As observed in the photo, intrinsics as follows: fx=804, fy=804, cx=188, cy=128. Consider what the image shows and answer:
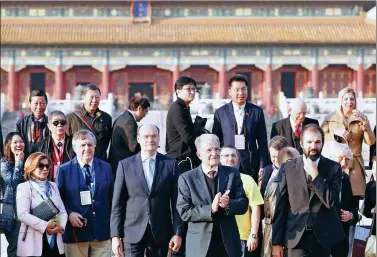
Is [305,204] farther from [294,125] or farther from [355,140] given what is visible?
[355,140]

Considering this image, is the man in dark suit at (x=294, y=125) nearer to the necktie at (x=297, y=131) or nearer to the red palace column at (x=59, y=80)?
the necktie at (x=297, y=131)

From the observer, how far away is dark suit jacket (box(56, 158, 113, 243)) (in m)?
6.45

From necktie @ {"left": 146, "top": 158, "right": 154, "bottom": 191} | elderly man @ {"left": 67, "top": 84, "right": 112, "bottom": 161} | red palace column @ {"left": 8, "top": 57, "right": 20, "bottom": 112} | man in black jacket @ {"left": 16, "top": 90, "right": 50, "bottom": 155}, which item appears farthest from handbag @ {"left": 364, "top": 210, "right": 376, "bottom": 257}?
red palace column @ {"left": 8, "top": 57, "right": 20, "bottom": 112}

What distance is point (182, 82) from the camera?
24.5 ft

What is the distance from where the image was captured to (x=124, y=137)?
7.71 meters

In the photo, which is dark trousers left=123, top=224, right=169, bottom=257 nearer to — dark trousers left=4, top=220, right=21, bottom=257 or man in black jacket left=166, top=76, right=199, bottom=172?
dark trousers left=4, top=220, right=21, bottom=257

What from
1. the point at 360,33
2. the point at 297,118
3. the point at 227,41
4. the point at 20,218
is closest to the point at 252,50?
the point at 227,41

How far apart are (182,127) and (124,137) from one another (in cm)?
63

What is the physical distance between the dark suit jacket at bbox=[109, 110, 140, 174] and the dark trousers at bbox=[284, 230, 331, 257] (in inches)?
92.3

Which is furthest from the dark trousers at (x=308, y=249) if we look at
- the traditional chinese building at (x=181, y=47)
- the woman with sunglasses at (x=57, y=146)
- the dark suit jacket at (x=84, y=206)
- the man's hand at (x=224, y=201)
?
the traditional chinese building at (x=181, y=47)

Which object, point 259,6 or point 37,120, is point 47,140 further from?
point 259,6

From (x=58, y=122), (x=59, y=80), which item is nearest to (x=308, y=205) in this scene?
(x=58, y=122)

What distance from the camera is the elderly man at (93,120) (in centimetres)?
775

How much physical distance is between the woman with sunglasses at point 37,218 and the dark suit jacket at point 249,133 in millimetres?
1986
